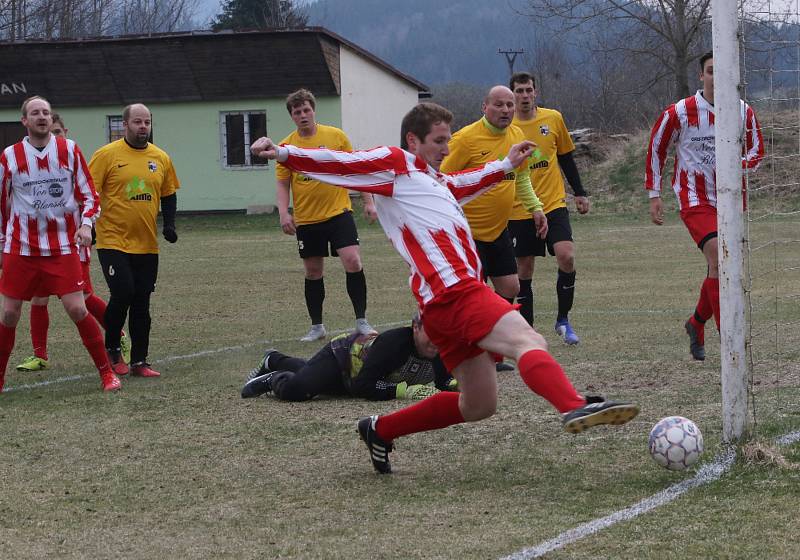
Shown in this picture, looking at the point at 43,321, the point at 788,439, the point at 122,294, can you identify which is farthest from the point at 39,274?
the point at 788,439

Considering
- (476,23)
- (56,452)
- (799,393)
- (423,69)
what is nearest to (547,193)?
(799,393)

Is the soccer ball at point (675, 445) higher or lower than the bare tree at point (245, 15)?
lower

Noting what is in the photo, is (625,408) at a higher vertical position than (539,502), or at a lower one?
higher

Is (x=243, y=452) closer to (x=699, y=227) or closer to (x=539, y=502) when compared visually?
(x=539, y=502)

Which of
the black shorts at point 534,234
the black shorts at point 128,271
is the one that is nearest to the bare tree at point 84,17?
the black shorts at point 128,271

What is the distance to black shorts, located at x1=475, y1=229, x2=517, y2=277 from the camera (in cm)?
859

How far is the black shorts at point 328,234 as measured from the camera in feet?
34.1

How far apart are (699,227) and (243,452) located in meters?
3.69

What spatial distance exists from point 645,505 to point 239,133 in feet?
98.9

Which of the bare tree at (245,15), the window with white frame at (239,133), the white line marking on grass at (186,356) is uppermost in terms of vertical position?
the bare tree at (245,15)

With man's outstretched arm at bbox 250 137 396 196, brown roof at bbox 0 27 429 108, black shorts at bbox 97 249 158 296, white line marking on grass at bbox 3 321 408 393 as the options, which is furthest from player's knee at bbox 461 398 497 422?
brown roof at bbox 0 27 429 108

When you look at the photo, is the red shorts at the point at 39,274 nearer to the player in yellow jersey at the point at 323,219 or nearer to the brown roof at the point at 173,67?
the player in yellow jersey at the point at 323,219

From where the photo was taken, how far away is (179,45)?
1261 inches

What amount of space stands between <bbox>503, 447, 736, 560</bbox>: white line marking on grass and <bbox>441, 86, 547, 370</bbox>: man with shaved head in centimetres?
340
